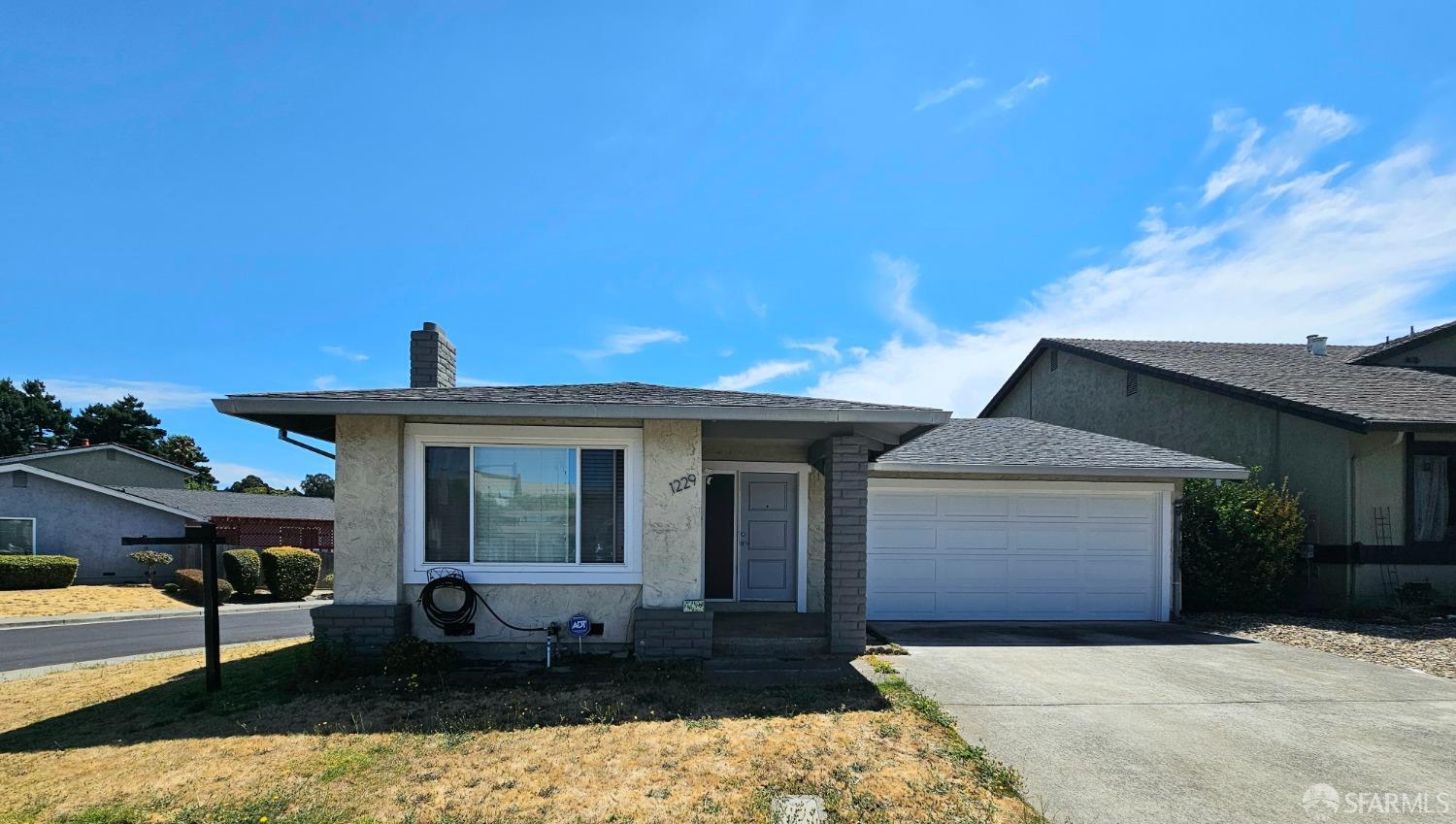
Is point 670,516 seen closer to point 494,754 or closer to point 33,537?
point 494,754

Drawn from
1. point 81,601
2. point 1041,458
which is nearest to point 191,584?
point 81,601

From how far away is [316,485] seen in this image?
66812 mm

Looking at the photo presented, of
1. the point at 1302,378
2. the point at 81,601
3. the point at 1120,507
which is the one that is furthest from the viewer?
the point at 81,601

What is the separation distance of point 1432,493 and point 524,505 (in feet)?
48.1

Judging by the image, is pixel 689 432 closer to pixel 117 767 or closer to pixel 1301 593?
pixel 117 767

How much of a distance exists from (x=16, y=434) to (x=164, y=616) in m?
51.8

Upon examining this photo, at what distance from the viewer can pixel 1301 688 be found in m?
6.79

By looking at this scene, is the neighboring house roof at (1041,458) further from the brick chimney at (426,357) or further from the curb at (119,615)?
the curb at (119,615)

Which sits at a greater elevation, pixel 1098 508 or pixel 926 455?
pixel 926 455

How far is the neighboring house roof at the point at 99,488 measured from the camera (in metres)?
19.7

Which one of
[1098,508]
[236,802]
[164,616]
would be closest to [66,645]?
[164,616]

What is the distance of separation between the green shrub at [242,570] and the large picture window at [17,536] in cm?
556

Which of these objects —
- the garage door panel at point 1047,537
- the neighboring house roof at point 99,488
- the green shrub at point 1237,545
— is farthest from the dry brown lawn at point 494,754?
the neighboring house roof at point 99,488

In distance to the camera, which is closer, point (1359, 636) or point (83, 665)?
point (83, 665)
